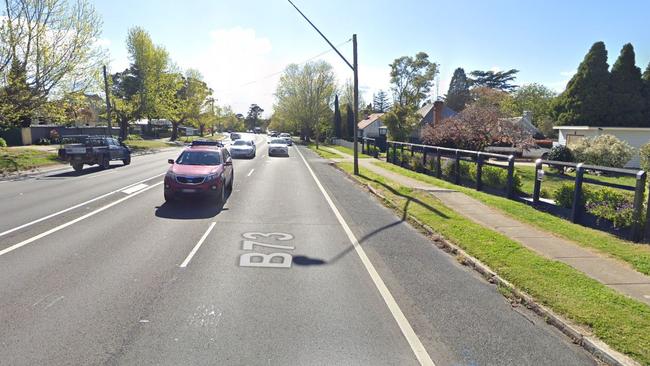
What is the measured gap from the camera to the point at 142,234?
8.48 meters

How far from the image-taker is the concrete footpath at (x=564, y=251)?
6.04 meters

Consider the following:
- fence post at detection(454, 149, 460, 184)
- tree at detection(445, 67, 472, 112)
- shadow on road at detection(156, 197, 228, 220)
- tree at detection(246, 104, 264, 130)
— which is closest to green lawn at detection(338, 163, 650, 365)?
shadow on road at detection(156, 197, 228, 220)

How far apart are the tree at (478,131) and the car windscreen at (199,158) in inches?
608

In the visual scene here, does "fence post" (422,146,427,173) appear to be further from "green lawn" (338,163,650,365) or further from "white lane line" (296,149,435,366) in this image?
"white lane line" (296,149,435,366)

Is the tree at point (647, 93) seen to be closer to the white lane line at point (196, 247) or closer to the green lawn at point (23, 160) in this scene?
the white lane line at point (196, 247)

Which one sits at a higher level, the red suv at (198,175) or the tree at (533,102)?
the tree at (533,102)

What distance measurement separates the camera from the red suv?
11.2 metres

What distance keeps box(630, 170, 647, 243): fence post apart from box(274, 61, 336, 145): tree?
5881 cm

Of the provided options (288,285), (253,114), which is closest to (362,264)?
(288,285)

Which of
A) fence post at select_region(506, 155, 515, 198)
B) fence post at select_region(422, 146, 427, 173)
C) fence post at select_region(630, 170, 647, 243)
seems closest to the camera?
fence post at select_region(630, 170, 647, 243)

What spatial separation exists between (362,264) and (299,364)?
10.6 feet

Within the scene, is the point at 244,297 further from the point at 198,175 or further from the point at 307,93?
the point at 307,93

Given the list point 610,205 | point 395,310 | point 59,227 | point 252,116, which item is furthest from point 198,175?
point 252,116

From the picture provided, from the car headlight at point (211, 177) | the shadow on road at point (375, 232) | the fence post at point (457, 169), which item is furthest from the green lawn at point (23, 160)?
the fence post at point (457, 169)
